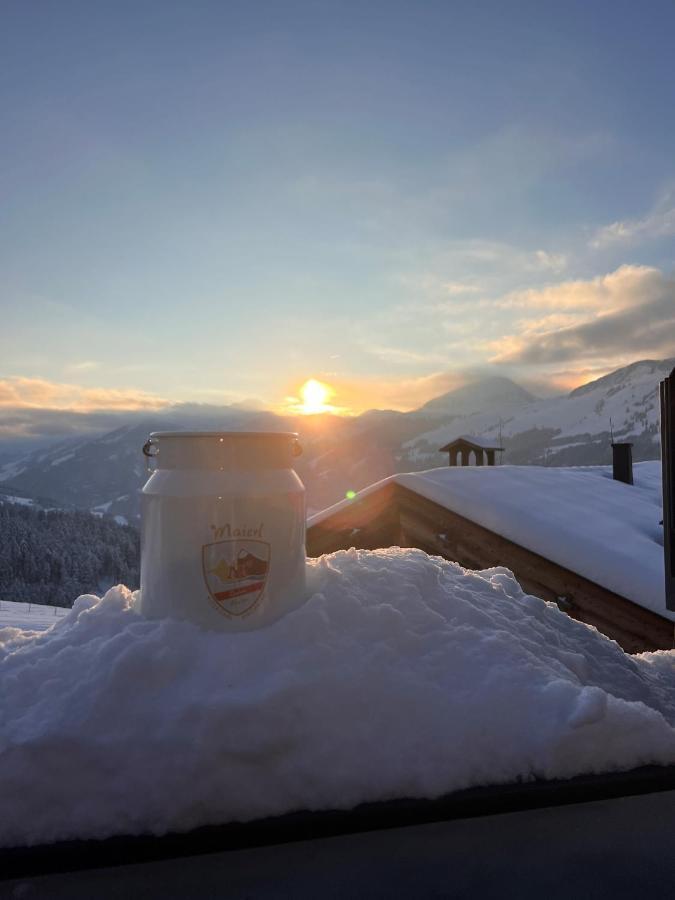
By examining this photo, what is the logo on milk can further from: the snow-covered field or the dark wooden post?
the dark wooden post

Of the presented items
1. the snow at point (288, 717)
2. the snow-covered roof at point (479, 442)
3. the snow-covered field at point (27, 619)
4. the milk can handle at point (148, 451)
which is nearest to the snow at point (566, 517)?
the snow-covered roof at point (479, 442)

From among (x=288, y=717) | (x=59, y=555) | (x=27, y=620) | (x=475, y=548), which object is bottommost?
(x=59, y=555)

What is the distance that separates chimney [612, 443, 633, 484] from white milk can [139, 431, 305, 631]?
468 inches

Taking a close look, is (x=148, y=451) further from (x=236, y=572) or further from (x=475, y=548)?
(x=475, y=548)

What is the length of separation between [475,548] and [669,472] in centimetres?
586

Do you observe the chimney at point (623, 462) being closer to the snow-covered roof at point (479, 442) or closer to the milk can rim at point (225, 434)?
the snow-covered roof at point (479, 442)

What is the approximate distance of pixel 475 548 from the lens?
24.1ft

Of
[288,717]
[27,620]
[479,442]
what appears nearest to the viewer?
[288,717]

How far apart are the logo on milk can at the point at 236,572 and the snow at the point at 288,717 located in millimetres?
85

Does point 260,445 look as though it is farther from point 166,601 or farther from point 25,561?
point 25,561

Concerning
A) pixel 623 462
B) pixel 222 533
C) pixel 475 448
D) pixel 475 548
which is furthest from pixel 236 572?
pixel 475 448

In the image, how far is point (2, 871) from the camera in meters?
0.92

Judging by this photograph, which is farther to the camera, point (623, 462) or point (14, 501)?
point (14, 501)

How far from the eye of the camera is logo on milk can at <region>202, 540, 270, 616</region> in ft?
4.35
